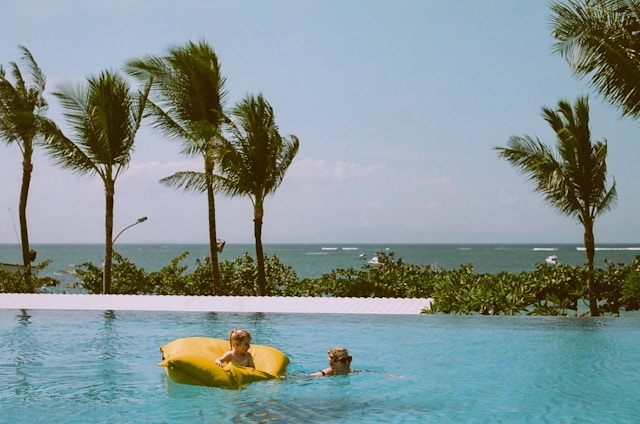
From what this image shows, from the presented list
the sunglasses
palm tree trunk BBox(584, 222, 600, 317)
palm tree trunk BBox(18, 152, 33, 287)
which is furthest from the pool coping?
the sunglasses

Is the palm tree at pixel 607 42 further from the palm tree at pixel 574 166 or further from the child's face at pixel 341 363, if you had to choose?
the child's face at pixel 341 363

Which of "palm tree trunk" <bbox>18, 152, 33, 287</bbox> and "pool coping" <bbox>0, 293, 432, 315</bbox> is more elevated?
"palm tree trunk" <bbox>18, 152, 33, 287</bbox>

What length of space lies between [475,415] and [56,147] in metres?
13.3

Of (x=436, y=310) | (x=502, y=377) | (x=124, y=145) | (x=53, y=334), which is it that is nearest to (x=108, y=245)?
(x=124, y=145)

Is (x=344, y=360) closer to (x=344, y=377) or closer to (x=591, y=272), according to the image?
(x=344, y=377)

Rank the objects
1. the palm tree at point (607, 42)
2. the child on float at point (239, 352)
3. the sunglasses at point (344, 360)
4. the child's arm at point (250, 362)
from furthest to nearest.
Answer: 1. the palm tree at point (607, 42)
2. the sunglasses at point (344, 360)
3. the child's arm at point (250, 362)
4. the child on float at point (239, 352)

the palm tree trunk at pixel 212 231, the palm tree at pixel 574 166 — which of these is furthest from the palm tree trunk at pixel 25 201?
the palm tree at pixel 574 166

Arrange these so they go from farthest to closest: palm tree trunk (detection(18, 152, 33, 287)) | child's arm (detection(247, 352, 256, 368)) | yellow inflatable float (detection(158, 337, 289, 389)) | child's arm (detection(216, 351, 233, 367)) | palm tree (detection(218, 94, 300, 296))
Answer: palm tree trunk (detection(18, 152, 33, 287))
palm tree (detection(218, 94, 300, 296))
child's arm (detection(247, 352, 256, 368))
child's arm (detection(216, 351, 233, 367))
yellow inflatable float (detection(158, 337, 289, 389))

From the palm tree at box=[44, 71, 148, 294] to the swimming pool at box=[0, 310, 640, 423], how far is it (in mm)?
4643

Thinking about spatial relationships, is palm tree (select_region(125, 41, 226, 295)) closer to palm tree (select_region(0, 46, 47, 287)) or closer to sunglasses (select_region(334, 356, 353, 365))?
palm tree (select_region(0, 46, 47, 287))

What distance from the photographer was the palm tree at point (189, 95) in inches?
725

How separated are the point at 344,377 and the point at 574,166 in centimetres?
827

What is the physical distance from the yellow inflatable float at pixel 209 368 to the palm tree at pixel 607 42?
8.16 meters

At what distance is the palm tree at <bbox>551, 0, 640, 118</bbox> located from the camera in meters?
13.4
